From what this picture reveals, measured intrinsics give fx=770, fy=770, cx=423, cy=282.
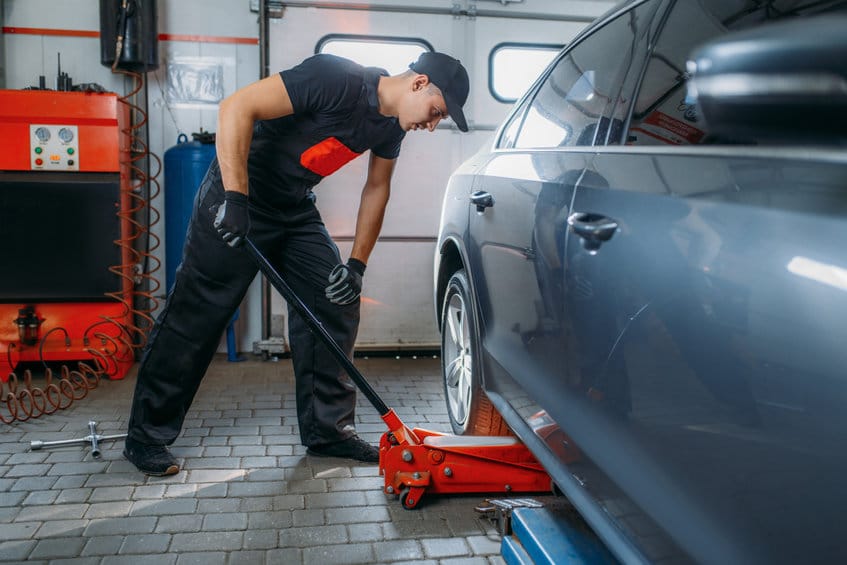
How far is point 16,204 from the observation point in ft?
16.2

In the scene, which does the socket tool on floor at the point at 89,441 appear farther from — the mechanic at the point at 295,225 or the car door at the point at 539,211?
the car door at the point at 539,211

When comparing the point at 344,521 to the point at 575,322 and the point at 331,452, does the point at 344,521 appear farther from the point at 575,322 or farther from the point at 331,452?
the point at 575,322

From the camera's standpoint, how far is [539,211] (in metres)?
2.15

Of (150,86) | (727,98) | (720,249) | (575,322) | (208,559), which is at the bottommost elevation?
(208,559)

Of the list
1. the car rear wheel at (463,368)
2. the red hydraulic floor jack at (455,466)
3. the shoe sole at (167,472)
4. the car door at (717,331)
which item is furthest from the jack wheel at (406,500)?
the car door at (717,331)

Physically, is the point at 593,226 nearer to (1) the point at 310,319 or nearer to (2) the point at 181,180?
(1) the point at 310,319

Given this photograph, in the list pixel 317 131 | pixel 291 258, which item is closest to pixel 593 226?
pixel 317 131

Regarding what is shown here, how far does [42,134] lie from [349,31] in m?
2.14

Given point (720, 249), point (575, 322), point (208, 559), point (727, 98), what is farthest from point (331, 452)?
point (727, 98)

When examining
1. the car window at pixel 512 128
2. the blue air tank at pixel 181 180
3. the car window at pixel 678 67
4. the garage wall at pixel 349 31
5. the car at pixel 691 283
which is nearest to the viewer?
the car at pixel 691 283

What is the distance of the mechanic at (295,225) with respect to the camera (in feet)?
9.71

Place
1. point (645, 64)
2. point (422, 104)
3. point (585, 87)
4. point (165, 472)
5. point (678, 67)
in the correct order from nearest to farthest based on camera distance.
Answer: point (678, 67), point (645, 64), point (585, 87), point (422, 104), point (165, 472)

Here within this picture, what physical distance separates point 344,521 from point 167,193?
327cm

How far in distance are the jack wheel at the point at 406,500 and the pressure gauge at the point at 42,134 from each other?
3.49 m
